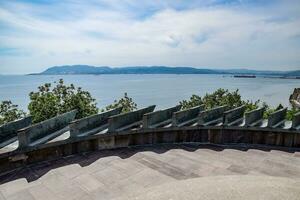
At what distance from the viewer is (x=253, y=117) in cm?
711

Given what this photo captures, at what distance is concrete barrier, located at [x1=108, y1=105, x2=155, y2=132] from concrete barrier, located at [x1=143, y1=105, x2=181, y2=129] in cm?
46

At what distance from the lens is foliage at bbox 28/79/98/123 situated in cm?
1286

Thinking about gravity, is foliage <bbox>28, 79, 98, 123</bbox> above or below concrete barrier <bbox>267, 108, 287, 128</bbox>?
below

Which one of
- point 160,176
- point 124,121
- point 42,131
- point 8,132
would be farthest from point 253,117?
point 8,132

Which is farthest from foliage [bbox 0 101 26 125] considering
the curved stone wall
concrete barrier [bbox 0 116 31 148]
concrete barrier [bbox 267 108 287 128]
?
concrete barrier [bbox 267 108 287 128]

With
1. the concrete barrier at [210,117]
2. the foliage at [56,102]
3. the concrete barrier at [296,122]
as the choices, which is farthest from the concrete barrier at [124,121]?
the foliage at [56,102]

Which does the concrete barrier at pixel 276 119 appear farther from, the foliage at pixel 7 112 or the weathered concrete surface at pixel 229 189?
the foliage at pixel 7 112

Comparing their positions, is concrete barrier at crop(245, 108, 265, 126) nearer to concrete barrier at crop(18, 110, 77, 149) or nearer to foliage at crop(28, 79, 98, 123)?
concrete barrier at crop(18, 110, 77, 149)

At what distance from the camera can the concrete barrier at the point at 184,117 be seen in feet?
21.6

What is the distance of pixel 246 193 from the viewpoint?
11.4 ft

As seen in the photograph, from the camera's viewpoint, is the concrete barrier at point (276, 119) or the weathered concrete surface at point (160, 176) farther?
the concrete barrier at point (276, 119)

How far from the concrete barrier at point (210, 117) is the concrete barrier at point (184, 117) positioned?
0.42 meters

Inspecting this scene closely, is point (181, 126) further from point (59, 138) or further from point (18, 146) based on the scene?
point (18, 146)

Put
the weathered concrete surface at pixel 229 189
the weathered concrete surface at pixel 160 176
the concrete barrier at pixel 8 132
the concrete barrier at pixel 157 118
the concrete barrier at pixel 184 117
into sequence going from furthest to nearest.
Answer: the concrete barrier at pixel 184 117 < the concrete barrier at pixel 157 118 < the concrete barrier at pixel 8 132 < the weathered concrete surface at pixel 160 176 < the weathered concrete surface at pixel 229 189
